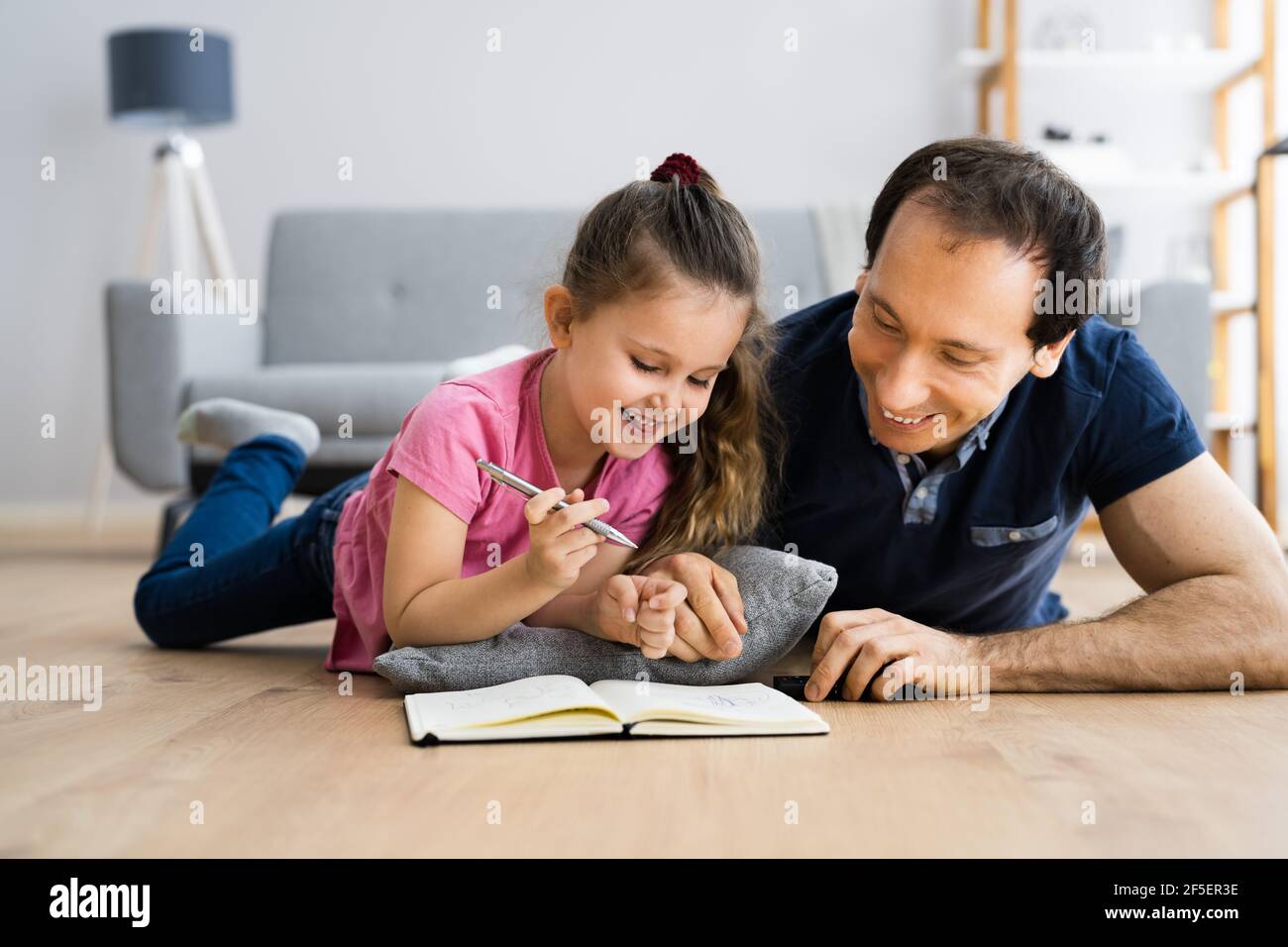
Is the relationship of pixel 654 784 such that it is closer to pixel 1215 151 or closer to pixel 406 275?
pixel 406 275

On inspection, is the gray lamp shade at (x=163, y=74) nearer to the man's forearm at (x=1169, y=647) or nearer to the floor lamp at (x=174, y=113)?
the floor lamp at (x=174, y=113)

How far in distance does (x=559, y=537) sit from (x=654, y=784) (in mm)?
287

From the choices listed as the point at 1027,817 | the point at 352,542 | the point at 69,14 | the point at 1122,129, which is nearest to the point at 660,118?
the point at 1122,129

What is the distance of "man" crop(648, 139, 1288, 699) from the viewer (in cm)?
135

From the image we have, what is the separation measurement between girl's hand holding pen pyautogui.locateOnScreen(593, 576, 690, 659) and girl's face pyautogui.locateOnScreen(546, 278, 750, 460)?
0.17 metres

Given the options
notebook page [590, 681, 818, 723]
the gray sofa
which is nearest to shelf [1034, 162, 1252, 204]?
the gray sofa

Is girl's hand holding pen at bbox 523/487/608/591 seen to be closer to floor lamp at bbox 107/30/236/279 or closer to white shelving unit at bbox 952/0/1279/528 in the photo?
white shelving unit at bbox 952/0/1279/528

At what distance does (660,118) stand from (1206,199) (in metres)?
1.94

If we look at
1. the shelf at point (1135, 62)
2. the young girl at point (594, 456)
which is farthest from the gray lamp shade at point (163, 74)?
the young girl at point (594, 456)

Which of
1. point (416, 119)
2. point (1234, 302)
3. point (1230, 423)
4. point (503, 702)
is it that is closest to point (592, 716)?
point (503, 702)

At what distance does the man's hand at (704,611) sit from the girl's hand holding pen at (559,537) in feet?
0.49

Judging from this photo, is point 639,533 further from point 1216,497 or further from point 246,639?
point 246,639

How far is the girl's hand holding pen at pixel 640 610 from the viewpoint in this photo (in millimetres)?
1292
